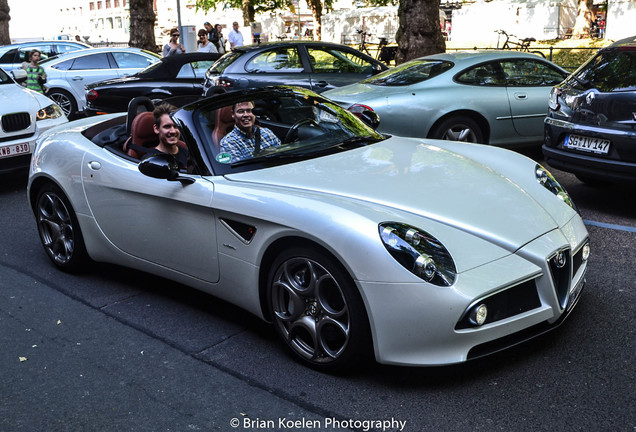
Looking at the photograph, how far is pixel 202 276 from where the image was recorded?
13.9 ft

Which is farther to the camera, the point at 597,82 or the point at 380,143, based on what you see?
the point at 597,82

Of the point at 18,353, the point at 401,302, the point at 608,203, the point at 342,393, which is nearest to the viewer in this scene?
the point at 401,302

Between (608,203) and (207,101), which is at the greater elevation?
(207,101)

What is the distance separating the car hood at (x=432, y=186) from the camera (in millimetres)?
3654

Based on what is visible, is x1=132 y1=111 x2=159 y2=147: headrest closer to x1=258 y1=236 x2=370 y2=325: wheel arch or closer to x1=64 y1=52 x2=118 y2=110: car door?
x1=258 y1=236 x2=370 y2=325: wheel arch

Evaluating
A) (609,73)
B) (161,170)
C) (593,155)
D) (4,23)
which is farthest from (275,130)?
(4,23)

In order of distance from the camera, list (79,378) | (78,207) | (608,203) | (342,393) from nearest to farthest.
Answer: (342,393) → (79,378) → (78,207) → (608,203)

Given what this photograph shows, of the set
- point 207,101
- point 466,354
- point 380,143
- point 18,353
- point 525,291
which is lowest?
point 18,353

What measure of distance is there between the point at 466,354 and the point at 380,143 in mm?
1896

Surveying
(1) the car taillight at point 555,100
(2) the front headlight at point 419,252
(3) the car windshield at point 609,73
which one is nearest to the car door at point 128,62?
(1) the car taillight at point 555,100

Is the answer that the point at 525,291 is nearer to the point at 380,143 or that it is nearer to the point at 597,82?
the point at 380,143

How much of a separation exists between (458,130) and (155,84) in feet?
18.8

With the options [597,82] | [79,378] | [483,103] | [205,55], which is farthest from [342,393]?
[205,55]

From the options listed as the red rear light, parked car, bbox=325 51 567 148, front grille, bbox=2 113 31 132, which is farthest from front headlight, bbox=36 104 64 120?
the red rear light
